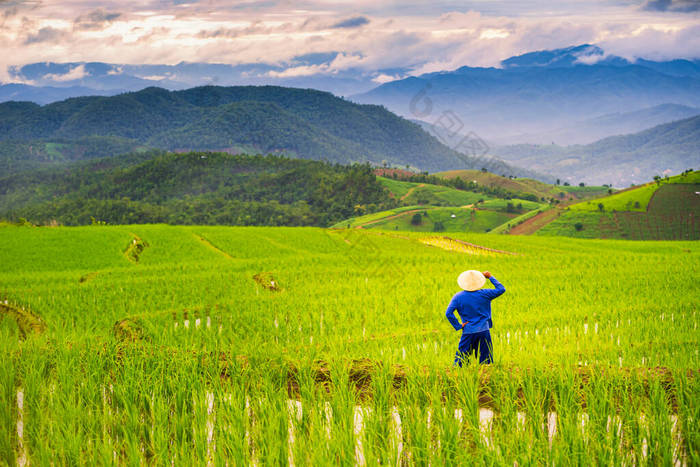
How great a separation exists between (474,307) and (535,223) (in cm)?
13051

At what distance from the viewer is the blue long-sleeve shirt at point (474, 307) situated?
5.83m

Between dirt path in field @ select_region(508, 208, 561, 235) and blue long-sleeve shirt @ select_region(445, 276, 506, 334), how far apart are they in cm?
12143

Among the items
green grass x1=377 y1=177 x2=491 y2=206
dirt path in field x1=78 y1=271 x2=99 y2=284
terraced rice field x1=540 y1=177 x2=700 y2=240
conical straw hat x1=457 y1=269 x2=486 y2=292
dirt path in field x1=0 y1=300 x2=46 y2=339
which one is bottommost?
dirt path in field x1=0 y1=300 x2=46 y2=339

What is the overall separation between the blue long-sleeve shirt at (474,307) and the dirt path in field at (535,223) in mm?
121429

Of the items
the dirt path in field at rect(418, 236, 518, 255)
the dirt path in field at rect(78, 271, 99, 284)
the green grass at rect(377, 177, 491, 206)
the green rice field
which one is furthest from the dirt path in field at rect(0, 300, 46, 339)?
the green grass at rect(377, 177, 491, 206)

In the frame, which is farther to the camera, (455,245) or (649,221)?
(649,221)

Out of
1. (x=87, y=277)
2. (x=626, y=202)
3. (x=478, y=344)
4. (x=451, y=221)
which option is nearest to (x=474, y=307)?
(x=478, y=344)

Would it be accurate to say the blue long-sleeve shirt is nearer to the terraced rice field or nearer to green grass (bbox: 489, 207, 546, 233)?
the terraced rice field

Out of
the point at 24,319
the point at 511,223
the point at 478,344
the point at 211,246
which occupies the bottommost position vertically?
the point at 478,344

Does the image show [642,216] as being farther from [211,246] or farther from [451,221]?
[211,246]

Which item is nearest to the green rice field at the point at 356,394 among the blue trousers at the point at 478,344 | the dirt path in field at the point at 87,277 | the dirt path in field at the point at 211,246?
the blue trousers at the point at 478,344

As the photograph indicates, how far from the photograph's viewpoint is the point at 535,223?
413 feet

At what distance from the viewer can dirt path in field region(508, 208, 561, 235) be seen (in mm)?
121062

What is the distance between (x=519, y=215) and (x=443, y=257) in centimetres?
13456
